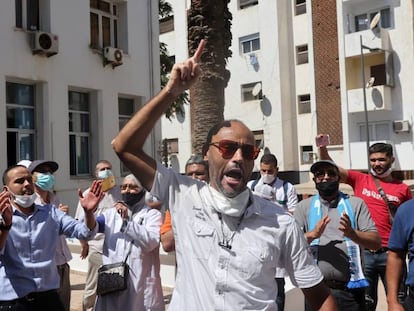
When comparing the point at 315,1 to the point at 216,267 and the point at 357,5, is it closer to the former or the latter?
the point at 357,5

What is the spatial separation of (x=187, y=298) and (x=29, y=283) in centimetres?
194

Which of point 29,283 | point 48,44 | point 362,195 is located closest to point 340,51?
point 48,44

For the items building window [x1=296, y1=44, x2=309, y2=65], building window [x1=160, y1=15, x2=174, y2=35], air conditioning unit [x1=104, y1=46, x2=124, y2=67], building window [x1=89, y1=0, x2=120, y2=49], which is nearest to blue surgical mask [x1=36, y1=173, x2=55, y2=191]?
air conditioning unit [x1=104, y1=46, x2=124, y2=67]

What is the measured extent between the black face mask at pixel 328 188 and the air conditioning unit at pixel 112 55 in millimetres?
14527

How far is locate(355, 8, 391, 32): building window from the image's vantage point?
25189mm

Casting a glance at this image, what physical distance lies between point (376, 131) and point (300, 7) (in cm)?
863

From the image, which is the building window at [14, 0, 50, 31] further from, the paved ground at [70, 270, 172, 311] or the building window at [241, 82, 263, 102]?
the building window at [241, 82, 263, 102]

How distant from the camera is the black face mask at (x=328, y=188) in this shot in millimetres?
4215

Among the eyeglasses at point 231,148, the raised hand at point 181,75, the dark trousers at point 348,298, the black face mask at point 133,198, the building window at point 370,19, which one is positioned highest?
the building window at point 370,19

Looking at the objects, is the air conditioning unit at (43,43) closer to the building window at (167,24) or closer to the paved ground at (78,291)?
the paved ground at (78,291)

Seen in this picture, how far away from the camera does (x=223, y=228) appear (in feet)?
7.97

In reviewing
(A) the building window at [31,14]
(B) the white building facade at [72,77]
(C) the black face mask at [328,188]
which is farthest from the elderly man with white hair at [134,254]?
(A) the building window at [31,14]

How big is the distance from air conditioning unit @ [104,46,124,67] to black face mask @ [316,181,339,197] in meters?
14.5

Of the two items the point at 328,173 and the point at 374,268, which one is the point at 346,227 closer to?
the point at 328,173
